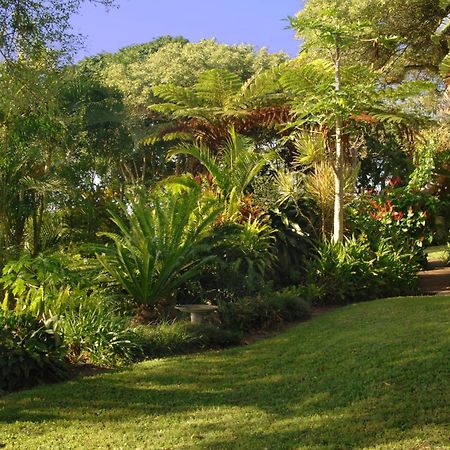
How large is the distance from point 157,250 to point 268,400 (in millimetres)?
3713

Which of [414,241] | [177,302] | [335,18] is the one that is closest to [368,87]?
[335,18]

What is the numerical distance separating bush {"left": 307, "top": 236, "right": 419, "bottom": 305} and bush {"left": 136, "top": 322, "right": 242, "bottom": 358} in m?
2.90

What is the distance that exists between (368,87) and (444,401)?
765cm

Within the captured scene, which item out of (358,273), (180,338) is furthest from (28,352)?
(358,273)

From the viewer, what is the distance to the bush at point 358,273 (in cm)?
1110

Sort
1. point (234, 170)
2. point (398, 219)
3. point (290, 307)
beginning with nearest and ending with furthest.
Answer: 1. point (290, 307)
2. point (398, 219)
3. point (234, 170)

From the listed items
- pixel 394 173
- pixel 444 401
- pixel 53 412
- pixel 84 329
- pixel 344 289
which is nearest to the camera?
pixel 444 401

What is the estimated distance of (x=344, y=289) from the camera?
11.1 metres

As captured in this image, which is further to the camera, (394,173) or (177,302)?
(394,173)

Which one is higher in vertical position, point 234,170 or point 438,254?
point 234,170

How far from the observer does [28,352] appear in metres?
6.75

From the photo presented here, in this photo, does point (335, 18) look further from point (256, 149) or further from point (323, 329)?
point (323, 329)

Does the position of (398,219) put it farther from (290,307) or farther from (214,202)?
(214,202)


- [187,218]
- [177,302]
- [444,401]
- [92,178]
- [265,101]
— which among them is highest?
[265,101]
